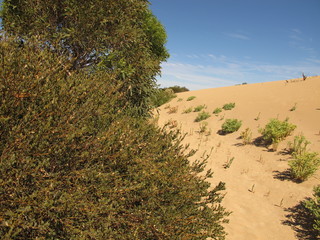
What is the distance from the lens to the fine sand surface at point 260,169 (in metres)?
5.07

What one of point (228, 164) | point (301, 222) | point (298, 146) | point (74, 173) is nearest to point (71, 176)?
point (74, 173)

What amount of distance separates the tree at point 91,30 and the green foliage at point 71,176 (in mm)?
2698

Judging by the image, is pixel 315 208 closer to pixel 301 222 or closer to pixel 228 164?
pixel 301 222

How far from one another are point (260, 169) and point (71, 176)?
24.6ft

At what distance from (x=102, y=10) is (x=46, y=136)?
5.22m

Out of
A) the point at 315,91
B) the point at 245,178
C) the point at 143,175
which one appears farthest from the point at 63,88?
the point at 315,91

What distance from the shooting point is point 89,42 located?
6469 mm

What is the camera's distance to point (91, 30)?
6262 mm

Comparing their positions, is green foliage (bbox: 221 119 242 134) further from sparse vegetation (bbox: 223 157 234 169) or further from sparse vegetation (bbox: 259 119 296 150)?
sparse vegetation (bbox: 223 157 234 169)

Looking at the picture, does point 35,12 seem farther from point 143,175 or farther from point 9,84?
point 143,175

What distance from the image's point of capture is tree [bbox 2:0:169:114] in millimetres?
5992

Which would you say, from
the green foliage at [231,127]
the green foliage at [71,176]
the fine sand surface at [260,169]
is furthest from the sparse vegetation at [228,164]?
the green foliage at [71,176]

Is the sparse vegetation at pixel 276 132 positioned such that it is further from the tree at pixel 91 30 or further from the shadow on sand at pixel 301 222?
the tree at pixel 91 30

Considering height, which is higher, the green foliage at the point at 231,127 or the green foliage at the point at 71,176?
the green foliage at the point at 231,127
